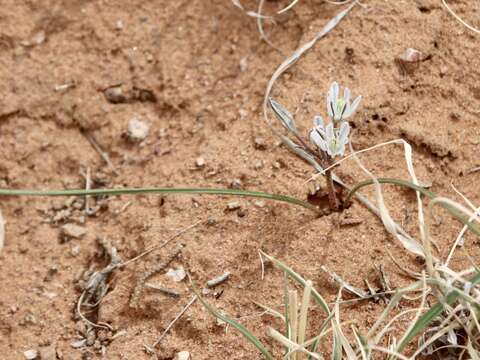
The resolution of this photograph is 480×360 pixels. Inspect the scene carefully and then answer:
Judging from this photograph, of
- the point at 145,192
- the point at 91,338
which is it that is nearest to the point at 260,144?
the point at 145,192

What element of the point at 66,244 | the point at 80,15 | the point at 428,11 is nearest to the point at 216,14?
the point at 80,15

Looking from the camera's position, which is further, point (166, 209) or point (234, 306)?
point (166, 209)

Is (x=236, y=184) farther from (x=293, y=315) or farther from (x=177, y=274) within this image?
(x=293, y=315)

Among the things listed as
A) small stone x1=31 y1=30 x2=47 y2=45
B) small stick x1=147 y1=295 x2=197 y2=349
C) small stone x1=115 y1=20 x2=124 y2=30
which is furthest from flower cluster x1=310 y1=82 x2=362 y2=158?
small stone x1=31 y1=30 x2=47 y2=45

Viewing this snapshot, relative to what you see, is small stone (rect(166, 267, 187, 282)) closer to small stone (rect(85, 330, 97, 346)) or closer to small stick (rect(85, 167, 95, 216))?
small stone (rect(85, 330, 97, 346))

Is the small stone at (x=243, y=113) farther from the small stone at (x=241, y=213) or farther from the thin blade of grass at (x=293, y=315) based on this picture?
the thin blade of grass at (x=293, y=315)

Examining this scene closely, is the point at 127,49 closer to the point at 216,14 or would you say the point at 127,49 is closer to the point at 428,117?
the point at 216,14
